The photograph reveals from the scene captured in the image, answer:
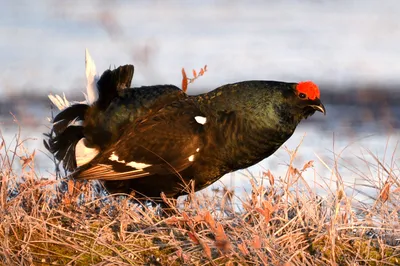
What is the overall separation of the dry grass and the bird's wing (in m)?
0.26

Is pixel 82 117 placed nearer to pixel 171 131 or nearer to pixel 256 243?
pixel 171 131

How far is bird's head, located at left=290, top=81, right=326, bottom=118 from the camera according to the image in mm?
4457

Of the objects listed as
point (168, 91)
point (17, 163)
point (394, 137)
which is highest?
point (168, 91)

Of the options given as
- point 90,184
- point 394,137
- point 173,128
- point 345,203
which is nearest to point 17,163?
point 90,184

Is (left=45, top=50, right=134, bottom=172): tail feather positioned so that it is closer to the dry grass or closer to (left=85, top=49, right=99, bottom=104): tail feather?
(left=85, top=49, right=99, bottom=104): tail feather

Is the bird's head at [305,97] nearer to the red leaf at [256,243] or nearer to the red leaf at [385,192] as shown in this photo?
the red leaf at [385,192]

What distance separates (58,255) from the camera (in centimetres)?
365

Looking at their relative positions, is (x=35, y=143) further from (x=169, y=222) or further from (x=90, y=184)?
(x=169, y=222)

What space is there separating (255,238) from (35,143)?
10.5ft

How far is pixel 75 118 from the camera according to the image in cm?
457

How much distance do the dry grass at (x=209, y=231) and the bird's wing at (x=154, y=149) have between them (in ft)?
0.86

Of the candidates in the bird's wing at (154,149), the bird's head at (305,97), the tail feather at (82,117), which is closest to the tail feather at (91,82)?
the tail feather at (82,117)

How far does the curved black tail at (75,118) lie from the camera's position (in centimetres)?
455

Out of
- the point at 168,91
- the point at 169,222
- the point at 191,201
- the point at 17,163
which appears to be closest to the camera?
the point at 169,222
